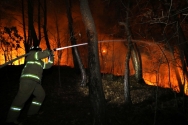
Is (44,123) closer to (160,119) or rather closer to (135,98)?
(160,119)

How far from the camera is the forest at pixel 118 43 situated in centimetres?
601

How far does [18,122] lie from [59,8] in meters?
22.4

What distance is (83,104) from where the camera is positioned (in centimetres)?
897

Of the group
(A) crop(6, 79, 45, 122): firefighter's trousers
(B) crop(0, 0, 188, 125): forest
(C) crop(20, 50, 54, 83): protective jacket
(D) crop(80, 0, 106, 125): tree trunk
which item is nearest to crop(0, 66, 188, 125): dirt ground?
(B) crop(0, 0, 188, 125): forest

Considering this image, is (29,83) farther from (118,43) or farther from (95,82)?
Result: (118,43)

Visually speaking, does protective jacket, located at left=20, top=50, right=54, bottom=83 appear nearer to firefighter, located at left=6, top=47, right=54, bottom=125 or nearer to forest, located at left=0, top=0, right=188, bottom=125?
firefighter, located at left=6, top=47, right=54, bottom=125

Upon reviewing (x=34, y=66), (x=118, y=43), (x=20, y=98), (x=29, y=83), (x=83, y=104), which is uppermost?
(x=118, y=43)

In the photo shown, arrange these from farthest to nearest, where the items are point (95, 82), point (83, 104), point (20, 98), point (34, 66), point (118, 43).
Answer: point (118, 43) → point (83, 104) → point (34, 66) → point (20, 98) → point (95, 82)

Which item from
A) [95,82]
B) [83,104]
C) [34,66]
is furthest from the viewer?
[83,104]

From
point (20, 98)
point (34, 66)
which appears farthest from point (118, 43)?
point (20, 98)

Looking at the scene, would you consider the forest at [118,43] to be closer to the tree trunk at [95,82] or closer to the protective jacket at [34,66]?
the tree trunk at [95,82]

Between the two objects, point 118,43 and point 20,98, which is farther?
point 118,43

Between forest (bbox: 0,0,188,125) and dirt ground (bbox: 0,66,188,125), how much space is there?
0.48 ft

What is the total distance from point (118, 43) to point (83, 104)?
19.6 metres
